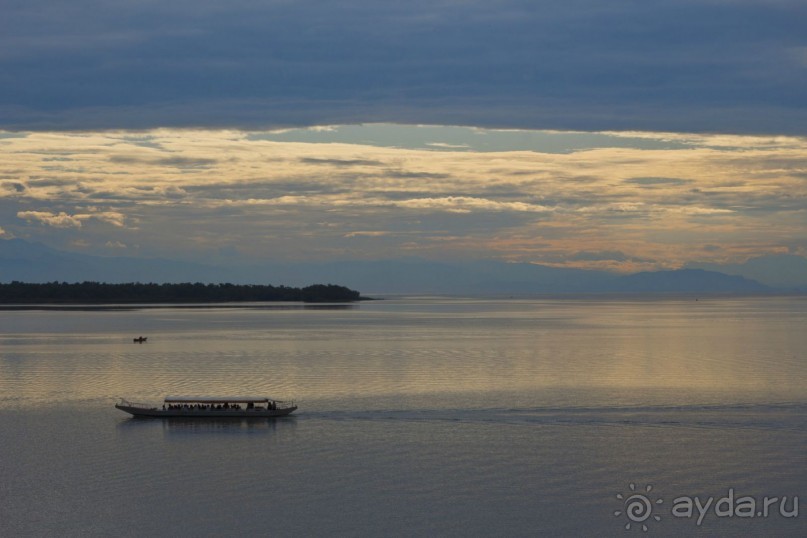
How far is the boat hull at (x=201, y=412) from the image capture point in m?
60.8

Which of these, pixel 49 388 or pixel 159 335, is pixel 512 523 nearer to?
pixel 49 388

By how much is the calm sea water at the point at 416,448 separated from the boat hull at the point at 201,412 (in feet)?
2.33

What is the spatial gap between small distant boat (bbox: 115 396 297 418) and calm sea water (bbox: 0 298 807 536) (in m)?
0.92

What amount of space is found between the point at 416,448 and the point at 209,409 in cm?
1775

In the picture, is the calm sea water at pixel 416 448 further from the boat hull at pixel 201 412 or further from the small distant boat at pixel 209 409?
the small distant boat at pixel 209 409

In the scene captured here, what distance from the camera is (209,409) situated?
62281mm

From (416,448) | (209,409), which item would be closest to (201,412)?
(209,409)

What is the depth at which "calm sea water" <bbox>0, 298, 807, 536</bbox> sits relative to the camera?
125ft

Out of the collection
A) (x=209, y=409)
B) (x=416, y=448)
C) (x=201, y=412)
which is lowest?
(x=416, y=448)

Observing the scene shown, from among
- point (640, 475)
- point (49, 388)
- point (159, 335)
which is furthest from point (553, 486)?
point (159, 335)

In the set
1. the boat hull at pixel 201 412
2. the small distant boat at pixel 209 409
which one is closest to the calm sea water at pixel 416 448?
the boat hull at pixel 201 412

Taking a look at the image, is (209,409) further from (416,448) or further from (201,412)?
(416,448)

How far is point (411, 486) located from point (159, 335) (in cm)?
10101

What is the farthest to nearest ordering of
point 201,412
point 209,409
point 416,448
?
point 209,409 → point 201,412 → point 416,448
